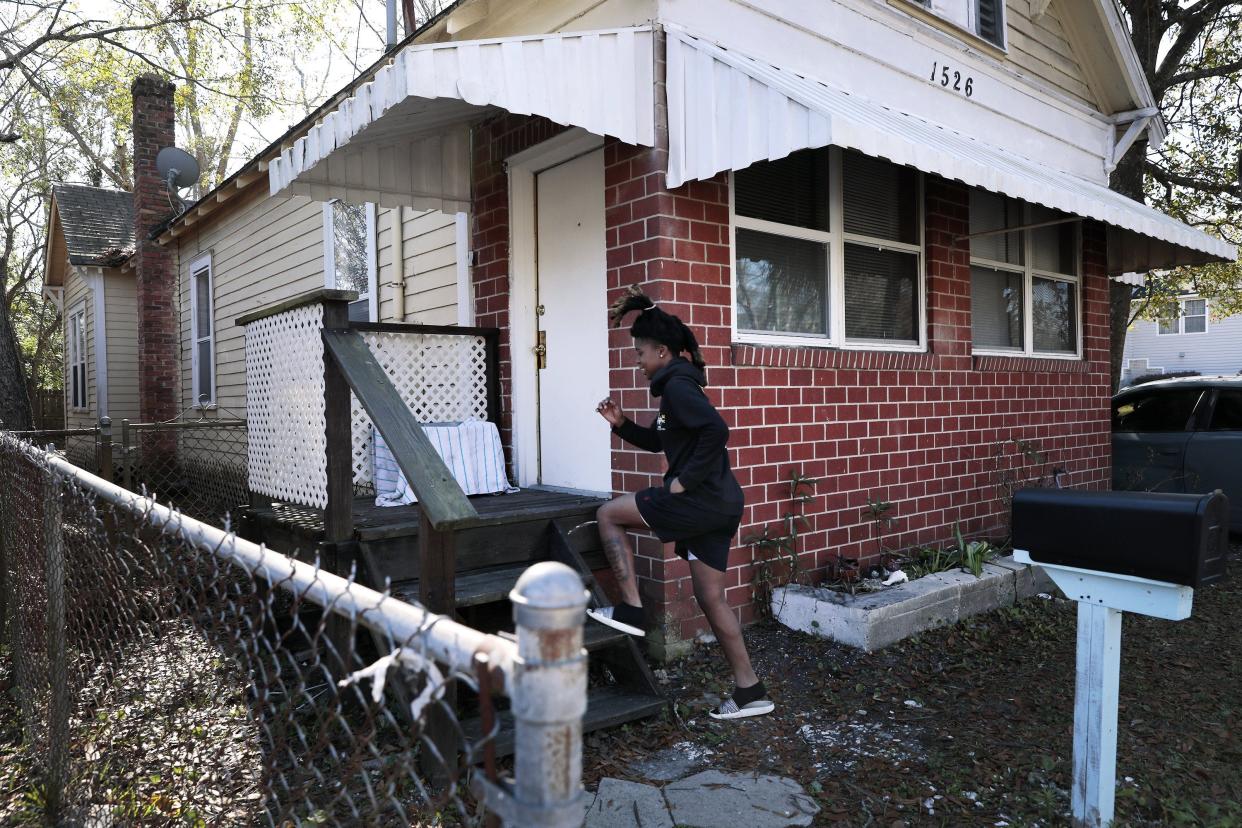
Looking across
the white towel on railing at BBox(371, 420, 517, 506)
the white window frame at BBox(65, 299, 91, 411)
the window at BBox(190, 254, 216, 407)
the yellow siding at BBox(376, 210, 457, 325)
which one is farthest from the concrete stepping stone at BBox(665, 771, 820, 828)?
the white window frame at BBox(65, 299, 91, 411)

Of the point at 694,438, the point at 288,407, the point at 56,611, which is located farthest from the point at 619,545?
the point at 288,407

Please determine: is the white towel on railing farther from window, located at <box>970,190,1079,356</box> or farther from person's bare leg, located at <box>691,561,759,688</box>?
window, located at <box>970,190,1079,356</box>

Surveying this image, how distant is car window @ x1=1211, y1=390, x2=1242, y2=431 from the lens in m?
8.13

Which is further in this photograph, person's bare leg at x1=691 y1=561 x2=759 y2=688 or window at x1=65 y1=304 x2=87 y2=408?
window at x1=65 y1=304 x2=87 y2=408

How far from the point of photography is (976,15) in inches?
290

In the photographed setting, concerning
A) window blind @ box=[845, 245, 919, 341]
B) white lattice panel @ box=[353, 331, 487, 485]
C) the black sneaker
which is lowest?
the black sneaker

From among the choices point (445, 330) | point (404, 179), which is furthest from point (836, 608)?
point (404, 179)

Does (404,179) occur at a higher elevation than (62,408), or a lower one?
higher

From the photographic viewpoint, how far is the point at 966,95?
7195 mm

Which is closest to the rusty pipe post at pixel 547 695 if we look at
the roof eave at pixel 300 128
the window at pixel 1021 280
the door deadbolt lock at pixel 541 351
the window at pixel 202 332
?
the door deadbolt lock at pixel 541 351

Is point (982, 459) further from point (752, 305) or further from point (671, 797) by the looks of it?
point (671, 797)

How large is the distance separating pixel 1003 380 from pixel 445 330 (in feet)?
15.3

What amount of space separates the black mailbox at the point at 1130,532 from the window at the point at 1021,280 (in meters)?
4.28

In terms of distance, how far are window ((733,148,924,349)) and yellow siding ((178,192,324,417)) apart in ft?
19.0
